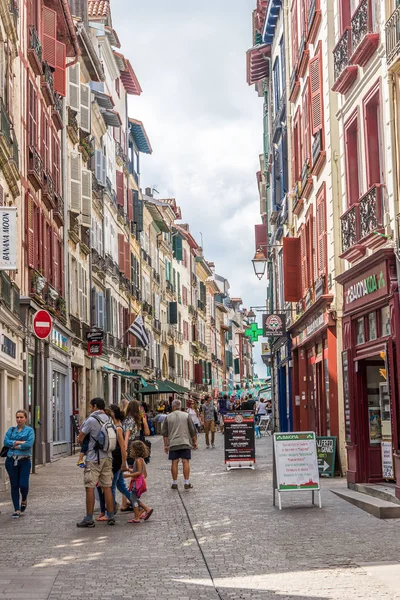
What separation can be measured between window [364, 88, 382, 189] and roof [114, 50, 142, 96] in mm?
33548

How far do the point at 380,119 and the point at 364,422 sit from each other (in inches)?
202

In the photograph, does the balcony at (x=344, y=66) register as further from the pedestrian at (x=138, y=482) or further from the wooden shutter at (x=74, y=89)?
the wooden shutter at (x=74, y=89)

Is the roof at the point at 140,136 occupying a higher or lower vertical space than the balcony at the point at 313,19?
higher

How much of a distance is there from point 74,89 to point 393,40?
76.0ft

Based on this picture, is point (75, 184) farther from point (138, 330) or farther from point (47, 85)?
point (138, 330)

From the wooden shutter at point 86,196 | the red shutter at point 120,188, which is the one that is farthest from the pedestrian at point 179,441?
the red shutter at point 120,188

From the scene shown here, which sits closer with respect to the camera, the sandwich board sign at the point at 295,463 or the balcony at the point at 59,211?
the sandwich board sign at the point at 295,463

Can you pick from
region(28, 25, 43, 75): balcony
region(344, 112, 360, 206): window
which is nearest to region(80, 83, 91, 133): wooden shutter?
region(28, 25, 43, 75): balcony

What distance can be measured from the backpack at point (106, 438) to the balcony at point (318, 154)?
31.1 feet

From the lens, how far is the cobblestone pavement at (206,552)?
886 centimetres

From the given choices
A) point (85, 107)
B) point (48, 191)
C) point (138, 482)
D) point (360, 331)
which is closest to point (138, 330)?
point (85, 107)

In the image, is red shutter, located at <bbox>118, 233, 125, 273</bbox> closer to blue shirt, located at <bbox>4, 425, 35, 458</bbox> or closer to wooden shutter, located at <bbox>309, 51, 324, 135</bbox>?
wooden shutter, located at <bbox>309, 51, 324, 135</bbox>

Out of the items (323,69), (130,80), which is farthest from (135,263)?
(323,69)

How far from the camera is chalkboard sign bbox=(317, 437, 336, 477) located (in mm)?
20562
